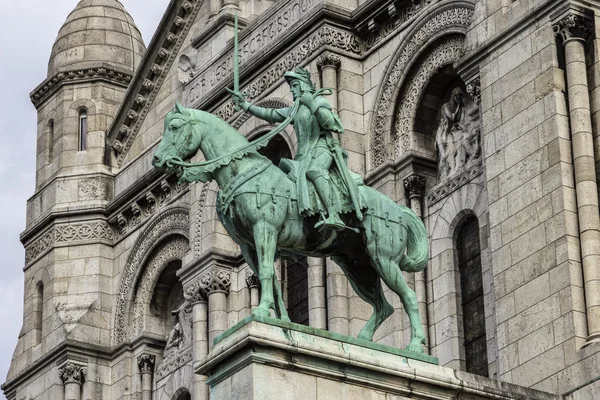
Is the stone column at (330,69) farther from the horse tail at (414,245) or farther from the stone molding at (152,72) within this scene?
the horse tail at (414,245)

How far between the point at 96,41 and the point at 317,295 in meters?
13.7

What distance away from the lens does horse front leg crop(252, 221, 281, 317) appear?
1072 inches

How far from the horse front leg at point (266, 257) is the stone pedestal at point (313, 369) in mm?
925

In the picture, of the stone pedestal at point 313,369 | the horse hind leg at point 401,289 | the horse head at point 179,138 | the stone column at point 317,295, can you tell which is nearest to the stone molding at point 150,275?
the stone column at point 317,295

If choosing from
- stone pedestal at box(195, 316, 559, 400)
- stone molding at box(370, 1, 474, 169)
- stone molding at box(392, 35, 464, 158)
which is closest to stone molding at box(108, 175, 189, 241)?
stone molding at box(370, 1, 474, 169)

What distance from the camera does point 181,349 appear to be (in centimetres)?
4288

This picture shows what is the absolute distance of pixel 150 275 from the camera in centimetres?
4438

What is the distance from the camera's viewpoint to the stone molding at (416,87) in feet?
119

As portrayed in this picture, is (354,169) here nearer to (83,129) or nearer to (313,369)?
(313,369)

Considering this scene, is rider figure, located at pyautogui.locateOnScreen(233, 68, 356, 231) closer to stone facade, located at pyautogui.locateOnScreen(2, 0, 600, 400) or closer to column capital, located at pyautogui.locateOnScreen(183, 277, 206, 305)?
stone facade, located at pyautogui.locateOnScreen(2, 0, 600, 400)

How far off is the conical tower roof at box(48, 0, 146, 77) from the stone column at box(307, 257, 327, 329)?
12.6m

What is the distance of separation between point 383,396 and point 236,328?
2.30 metres

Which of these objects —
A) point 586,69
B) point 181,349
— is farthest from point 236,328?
point 181,349

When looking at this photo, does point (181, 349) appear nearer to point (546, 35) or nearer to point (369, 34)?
point (369, 34)
